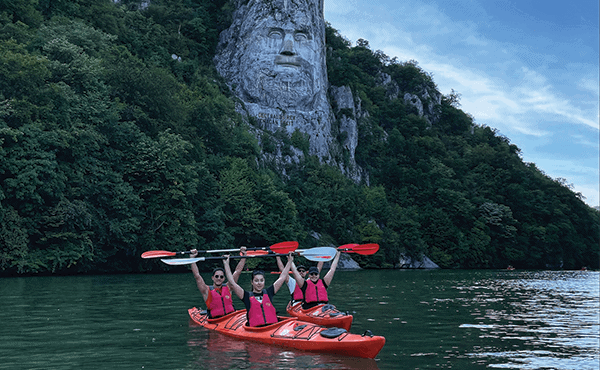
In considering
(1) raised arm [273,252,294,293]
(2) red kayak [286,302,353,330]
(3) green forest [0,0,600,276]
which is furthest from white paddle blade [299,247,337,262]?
(3) green forest [0,0,600,276]

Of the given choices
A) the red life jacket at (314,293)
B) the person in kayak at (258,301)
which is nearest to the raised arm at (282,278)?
the person in kayak at (258,301)

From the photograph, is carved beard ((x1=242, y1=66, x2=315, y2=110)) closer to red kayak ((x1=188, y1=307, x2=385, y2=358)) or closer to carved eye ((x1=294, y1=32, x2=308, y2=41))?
carved eye ((x1=294, y1=32, x2=308, y2=41))

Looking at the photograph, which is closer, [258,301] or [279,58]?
[258,301]

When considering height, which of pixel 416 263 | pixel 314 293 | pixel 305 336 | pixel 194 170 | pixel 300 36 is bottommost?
pixel 416 263

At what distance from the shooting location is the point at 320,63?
70312mm

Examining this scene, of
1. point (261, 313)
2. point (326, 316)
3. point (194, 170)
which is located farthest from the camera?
point (194, 170)

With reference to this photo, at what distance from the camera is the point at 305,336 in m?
10.6

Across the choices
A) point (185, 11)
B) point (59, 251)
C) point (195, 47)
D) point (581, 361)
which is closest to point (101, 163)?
point (59, 251)

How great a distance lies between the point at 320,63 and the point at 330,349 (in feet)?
207

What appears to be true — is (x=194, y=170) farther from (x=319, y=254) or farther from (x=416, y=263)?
(x=416, y=263)

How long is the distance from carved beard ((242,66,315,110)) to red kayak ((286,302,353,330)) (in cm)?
5356

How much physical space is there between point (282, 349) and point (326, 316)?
99.1 inches

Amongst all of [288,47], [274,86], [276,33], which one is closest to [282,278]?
[274,86]

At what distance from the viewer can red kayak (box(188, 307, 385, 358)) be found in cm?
972
